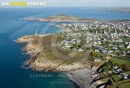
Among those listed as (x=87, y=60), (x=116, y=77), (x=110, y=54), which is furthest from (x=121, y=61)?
(x=116, y=77)

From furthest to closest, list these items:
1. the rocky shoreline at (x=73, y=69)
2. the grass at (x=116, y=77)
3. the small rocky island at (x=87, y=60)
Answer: the rocky shoreline at (x=73, y=69)
the small rocky island at (x=87, y=60)
the grass at (x=116, y=77)

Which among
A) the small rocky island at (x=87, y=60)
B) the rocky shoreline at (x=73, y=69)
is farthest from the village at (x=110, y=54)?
the rocky shoreline at (x=73, y=69)

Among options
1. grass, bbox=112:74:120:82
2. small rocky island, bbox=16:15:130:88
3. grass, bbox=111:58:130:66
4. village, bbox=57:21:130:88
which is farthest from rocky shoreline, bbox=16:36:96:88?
grass, bbox=111:58:130:66

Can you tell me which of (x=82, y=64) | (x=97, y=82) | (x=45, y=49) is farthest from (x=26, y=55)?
(x=97, y=82)

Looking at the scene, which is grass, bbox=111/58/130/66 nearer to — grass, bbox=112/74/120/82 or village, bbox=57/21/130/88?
village, bbox=57/21/130/88

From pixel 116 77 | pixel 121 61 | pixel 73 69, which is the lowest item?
pixel 73 69

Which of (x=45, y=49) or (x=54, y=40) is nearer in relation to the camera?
(x=45, y=49)

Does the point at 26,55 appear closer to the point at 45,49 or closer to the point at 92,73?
the point at 45,49

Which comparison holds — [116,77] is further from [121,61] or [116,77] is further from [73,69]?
[73,69]

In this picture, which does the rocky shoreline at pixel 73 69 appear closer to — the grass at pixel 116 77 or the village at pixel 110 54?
the village at pixel 110 54

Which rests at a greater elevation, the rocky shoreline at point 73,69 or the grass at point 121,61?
the grass at point 121,61

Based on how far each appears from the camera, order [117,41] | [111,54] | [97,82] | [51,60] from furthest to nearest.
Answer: [117,41] → [111,54] → [51,60] → [97,82]
